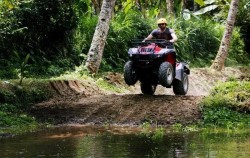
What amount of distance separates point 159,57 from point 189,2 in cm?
2660

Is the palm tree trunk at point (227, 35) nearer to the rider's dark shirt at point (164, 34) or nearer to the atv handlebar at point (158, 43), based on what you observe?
the rider's dark shirt at point (164, 34)

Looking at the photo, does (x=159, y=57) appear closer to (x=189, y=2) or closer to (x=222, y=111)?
(x=222, y=111)


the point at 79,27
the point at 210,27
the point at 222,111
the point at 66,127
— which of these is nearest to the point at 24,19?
the point at 79,27

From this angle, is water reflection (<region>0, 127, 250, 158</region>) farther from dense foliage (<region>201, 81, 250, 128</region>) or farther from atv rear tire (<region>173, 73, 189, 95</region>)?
atv rear tire (<region>173, 73, 189, 95</region>)

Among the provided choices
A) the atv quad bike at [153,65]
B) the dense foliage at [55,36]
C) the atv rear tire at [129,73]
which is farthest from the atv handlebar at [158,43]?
the dense foliage at [55,36]

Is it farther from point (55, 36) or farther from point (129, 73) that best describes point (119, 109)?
point (55, 36)

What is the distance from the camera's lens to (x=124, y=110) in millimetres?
11766

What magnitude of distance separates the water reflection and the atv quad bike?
275 cm

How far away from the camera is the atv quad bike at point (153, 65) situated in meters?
12.4

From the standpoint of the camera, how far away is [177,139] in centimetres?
863

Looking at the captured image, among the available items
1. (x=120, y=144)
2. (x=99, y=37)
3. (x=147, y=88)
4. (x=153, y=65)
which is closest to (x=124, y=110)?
(x=153, y=65)

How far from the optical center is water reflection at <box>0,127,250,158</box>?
23.2 feet

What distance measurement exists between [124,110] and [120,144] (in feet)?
12.0

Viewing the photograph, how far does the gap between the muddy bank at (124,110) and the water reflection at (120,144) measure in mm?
1261
